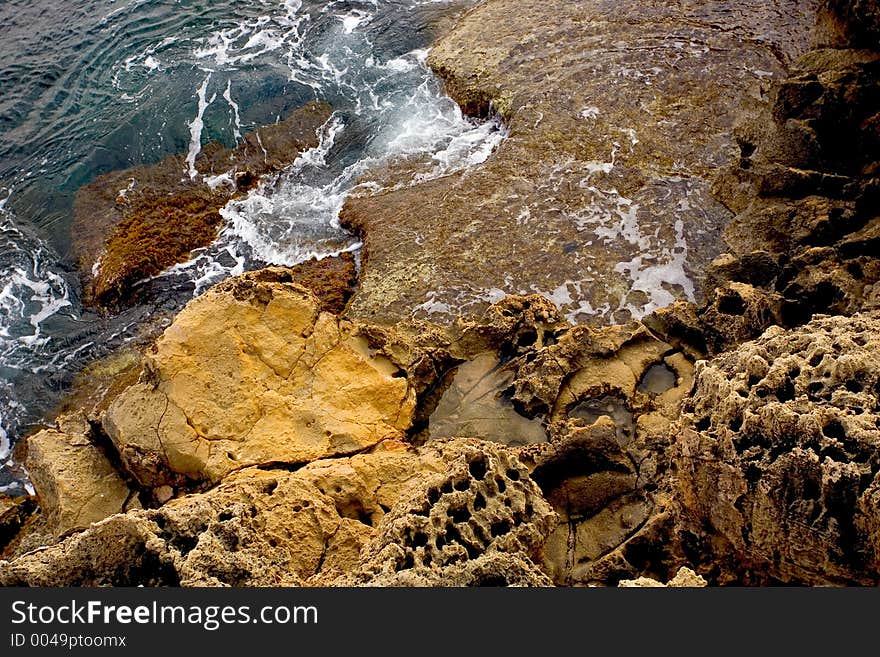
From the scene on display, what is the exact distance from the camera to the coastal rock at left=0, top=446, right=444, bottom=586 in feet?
15.4

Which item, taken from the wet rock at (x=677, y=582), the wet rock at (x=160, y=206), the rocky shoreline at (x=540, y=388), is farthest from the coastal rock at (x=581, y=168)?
the wet rock at (x=677, y=582)

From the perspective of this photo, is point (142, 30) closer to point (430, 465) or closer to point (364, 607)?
point (430, 465)

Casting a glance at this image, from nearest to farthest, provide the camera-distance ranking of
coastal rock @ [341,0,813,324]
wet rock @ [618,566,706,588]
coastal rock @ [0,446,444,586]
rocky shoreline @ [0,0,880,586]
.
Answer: wet rock @ [618,566,706,588] → coastal rock @ [0,446,444,586] → rocky shoreline @ [0,0,880,586] → coastal rock @ [341,0,813,324]

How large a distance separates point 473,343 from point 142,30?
15.2 meters

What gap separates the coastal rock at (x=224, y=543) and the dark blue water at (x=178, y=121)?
22.2ft

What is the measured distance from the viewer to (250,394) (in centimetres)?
809

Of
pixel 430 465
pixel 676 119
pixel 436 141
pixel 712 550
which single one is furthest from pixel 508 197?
pixel 712 550

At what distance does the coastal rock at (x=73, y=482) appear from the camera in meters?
7.67

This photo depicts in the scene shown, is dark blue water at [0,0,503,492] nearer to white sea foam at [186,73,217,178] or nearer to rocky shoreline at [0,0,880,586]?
white sea foam at [186,73,217,178]

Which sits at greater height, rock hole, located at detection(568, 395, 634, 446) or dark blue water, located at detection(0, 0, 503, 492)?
dark blue water, located at detection(0, 0, 503, 492)

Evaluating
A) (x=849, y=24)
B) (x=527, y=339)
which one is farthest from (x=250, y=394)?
(x=849, y=24)

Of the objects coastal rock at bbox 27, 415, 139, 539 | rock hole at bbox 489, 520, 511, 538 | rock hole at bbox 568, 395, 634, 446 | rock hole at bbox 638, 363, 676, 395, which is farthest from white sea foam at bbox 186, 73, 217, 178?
rock hole at bbox 489, 520, 511, 538

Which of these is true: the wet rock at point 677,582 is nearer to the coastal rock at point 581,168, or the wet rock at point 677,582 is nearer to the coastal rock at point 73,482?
the coastal rock at point 73,482

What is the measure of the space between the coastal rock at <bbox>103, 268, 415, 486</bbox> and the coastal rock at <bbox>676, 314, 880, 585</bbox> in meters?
3.75
